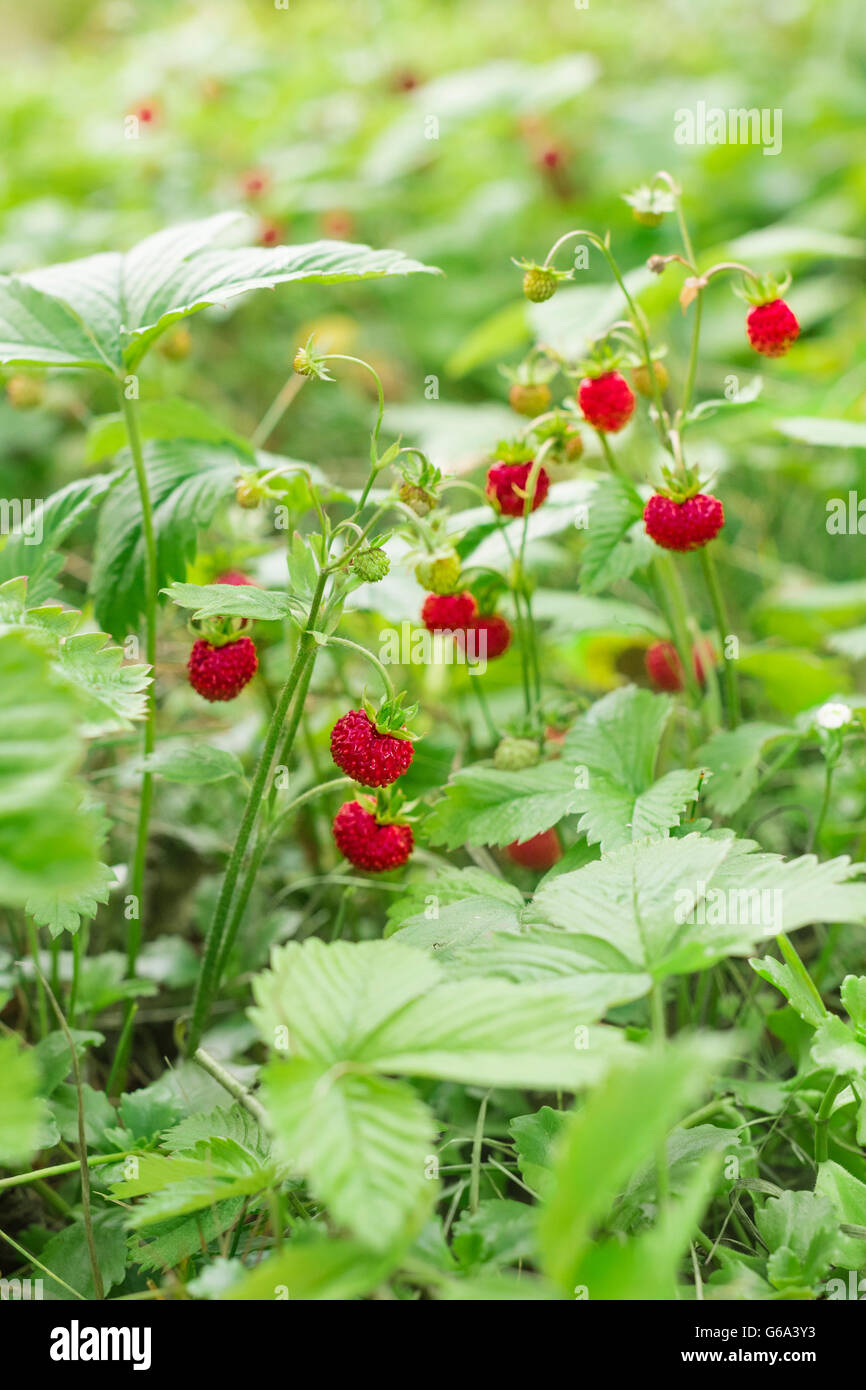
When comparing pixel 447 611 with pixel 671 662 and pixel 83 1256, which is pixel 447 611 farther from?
pixel 83 1256

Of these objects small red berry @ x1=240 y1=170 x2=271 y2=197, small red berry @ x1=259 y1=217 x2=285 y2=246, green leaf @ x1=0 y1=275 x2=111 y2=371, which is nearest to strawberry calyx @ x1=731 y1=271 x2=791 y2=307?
green leaf @ x1=0 y1=275 x2=111 y2=371

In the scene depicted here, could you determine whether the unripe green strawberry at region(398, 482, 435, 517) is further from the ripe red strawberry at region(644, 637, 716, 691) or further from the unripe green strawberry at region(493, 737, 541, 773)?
the ripe red strawberry at region(644, 637, 716, 691)

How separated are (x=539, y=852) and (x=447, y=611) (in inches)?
10.8

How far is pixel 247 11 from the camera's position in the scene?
328 centimetres

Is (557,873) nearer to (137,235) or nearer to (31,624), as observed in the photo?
(31,624)

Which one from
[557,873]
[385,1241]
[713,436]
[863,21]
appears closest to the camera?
[385,1241]

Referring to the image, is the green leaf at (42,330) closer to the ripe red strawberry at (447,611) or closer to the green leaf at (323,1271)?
the ripe red strawberry at (447,611)

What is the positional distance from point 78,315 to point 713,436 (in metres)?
1.16

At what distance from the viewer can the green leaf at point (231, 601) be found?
0.75 metres

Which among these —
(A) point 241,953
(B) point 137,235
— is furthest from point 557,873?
(B) point 137,235

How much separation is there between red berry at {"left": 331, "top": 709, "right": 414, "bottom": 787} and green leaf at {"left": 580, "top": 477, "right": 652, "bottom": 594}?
10.1 inches

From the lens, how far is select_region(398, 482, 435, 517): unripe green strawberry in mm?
813

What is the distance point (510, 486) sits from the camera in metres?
0.96

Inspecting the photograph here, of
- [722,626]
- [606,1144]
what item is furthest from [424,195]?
[606,1144]
